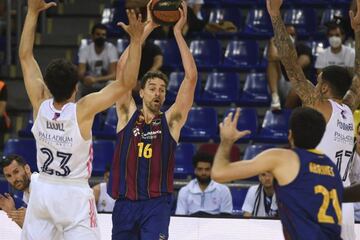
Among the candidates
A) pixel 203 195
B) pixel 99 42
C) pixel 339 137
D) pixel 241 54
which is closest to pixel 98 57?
pixel 99 42

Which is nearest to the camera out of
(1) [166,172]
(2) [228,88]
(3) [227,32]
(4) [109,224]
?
(1) [166,172]

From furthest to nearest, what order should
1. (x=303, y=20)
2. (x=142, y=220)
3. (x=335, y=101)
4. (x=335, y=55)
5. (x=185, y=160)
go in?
(x=303, y=20) → (x=335, y=55) → (x=185, y=160) → (x=142, y=220) → (x=335, y=101)

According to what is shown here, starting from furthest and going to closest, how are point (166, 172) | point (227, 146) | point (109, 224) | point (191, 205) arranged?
point (191, 205), point (109, 224), point (166, 172), point (227, 146)

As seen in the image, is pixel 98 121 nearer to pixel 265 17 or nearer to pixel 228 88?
pixel 228 88

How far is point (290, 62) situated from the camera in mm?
7457

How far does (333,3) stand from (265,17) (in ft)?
3.19

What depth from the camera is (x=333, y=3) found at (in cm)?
1394

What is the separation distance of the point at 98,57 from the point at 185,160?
2.13 meters

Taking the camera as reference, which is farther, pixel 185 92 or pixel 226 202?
pixel 226 202

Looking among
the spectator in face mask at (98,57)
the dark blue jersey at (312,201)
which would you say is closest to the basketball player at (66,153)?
the dark blue jersey at (312,201)

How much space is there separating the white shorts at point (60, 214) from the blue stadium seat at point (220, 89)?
6.30m

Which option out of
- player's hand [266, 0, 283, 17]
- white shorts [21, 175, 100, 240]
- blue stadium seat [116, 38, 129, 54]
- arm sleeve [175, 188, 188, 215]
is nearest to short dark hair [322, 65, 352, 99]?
player's hand [266, 0, 283, 17]

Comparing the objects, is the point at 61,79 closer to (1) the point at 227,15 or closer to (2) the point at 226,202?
(2) the point at 226,202

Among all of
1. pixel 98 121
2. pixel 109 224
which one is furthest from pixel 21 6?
pixel 109 224
